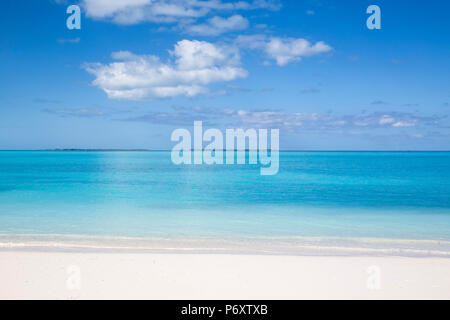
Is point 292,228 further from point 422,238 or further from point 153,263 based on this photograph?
point 153,263

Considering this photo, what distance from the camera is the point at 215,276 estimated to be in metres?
5.61

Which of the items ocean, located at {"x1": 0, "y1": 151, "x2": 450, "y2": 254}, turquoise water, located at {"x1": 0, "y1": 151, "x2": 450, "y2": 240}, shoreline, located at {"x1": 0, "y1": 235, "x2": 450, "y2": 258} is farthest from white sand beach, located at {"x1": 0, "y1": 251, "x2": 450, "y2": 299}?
turquoise water, located at {"x1": 0, "y1": 151, "x2": 450, "y2": 240}

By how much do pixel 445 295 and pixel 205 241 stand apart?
504cm

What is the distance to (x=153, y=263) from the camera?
20.5 ft

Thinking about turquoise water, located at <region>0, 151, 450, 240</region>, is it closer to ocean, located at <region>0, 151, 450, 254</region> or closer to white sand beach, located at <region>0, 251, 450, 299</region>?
ocean, located at <region>0, 151, 450, 254</region>

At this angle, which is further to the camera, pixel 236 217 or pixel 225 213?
pixel 225 213

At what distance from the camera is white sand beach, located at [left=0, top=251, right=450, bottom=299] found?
495 cm

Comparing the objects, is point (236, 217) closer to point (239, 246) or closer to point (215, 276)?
point (239, 246)

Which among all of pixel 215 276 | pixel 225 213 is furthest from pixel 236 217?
pixel 215 276

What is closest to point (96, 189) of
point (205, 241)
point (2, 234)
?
point (2, 234)

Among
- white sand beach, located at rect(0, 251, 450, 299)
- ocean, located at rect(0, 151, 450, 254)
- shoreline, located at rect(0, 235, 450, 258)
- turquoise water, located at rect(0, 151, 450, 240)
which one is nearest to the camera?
white sand beach, located at rect(0, 251, 450, 299)

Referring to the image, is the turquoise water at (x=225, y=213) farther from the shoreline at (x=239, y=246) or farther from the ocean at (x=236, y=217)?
the shoreline at (x=239, y=246)

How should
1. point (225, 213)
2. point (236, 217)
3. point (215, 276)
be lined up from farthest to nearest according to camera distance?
point (225, 213), point (236, 217), point (215, 276)

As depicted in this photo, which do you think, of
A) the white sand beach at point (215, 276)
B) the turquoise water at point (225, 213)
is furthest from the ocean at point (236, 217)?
the white sand beach at point (215, 276)
